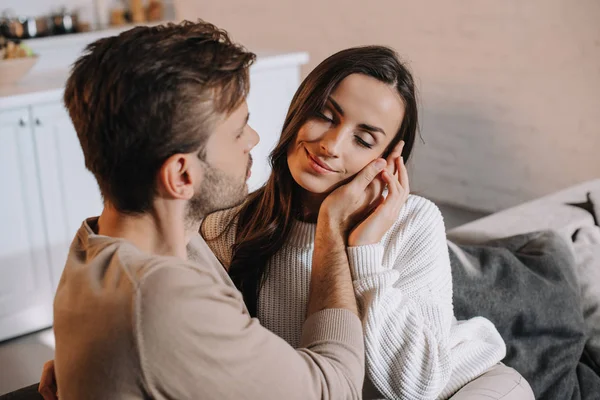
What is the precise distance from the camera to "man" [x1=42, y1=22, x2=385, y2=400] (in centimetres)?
107

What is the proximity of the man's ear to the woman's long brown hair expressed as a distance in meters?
0.50

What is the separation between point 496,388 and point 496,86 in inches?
108

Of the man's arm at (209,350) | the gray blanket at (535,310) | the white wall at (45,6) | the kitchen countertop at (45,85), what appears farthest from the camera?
the white wall at (45,6)

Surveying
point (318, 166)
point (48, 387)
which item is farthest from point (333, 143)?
point (48, 387)

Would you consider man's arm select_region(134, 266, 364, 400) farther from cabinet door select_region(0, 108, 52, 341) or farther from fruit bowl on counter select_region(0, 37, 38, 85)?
fruit bowl on counter select_region(0, 37, 38, 85)

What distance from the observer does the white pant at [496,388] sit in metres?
1.58

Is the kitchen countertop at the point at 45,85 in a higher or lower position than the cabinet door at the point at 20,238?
higher

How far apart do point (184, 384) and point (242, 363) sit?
86 millimetres

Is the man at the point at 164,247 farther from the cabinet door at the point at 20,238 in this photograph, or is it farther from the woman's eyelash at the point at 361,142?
the cabinet door at the point at 20,238

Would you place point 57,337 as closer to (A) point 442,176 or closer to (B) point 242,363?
(B) point 242,363

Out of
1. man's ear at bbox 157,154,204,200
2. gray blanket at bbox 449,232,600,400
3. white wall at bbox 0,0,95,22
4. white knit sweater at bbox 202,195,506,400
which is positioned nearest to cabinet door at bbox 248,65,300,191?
gray blanket at bbox 449,232,600,400

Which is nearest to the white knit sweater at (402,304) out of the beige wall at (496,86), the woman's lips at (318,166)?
the woman's lips at (318,166)

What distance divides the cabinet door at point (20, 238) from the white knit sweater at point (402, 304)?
4.96 feet

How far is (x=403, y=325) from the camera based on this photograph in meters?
1.52
